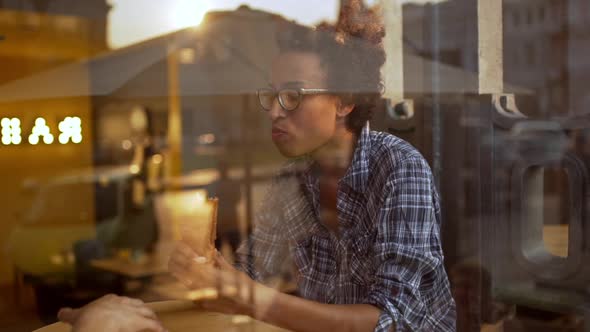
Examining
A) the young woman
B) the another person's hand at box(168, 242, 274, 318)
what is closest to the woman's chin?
the young woman

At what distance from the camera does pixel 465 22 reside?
6.18 ft

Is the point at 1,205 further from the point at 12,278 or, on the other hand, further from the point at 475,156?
the point at 475,156

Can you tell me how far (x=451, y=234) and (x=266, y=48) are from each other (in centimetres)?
66

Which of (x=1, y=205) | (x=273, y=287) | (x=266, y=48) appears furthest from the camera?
(x=1, y=205)

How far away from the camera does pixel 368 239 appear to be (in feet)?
4.60

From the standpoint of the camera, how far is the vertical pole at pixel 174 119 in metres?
2.03

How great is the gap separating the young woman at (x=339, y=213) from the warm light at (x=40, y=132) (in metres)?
0.41

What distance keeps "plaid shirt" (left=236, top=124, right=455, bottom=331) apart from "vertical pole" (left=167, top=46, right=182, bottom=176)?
66 centimetres

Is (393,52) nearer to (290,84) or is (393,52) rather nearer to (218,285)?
(290,84)

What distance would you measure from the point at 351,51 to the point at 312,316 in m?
0.52

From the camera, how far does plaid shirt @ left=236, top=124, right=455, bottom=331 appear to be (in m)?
1.36

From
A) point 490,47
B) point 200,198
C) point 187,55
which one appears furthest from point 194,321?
point 200,198

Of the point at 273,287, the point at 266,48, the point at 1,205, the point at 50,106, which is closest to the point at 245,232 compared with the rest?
the point at 273,287

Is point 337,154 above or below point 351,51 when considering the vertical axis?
below
